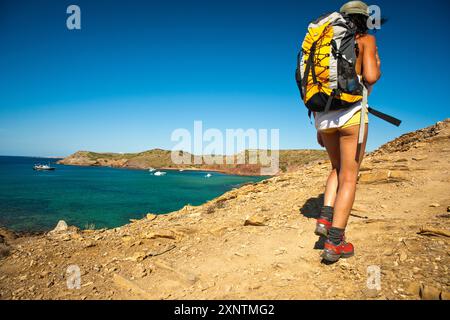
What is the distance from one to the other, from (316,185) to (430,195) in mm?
2541

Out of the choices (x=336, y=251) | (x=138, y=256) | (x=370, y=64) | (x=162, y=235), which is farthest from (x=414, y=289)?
(x=162, y=235)

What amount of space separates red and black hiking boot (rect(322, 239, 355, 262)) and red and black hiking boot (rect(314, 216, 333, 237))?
8.9 inches

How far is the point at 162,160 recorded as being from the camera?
501 ft

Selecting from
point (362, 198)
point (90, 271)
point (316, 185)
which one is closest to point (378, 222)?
point (362, 198)

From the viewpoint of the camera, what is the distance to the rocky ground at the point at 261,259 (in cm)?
272

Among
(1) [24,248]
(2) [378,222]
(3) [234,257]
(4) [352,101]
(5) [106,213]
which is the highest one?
(4) [352,101]

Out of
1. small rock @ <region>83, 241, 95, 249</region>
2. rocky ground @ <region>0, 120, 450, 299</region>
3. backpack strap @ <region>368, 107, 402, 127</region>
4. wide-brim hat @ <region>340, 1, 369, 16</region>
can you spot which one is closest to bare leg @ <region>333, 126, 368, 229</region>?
backpack strap @ <region>368, 107, 402, 127</region>

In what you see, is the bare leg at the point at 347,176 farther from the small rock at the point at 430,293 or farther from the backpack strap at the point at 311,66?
the small rock at the point at 430,293

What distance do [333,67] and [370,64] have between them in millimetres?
425

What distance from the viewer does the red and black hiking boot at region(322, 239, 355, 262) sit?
302 cm

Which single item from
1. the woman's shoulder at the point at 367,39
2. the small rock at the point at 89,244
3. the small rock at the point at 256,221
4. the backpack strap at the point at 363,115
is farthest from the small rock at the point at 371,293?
the small rock at the point at 89,244

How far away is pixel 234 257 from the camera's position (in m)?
3.62

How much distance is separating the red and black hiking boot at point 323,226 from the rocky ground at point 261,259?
1.06 feet
